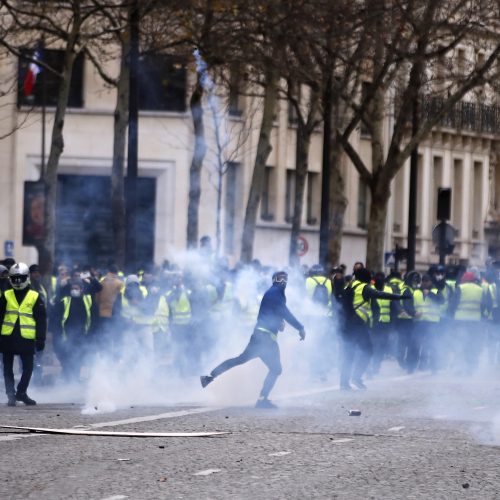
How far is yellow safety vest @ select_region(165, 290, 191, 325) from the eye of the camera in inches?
998

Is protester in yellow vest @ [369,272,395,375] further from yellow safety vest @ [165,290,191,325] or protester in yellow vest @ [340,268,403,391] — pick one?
protester in yellow vest @ [340,268,403,391]

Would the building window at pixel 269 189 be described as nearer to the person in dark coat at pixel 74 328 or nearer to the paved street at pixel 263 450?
the person in dark coat at pixel 74 328

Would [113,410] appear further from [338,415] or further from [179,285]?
[179,285]

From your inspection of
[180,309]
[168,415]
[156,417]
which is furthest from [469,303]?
[156,417]

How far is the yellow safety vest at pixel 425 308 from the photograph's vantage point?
28312 mm

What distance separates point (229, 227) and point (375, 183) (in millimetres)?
9210

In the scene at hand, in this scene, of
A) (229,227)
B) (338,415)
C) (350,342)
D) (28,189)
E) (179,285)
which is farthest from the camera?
(229,227)

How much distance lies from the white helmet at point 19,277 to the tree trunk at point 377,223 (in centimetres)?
1994

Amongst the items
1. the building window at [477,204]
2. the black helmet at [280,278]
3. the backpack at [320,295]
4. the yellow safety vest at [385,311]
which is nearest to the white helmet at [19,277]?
the black helmet at [280,278]

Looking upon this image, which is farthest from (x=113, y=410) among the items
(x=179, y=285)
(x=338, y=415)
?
(x=179, y=285)

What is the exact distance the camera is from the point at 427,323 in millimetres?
28750

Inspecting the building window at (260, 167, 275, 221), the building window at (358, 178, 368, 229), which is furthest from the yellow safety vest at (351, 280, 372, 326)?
the building window at (358, 178, 368, 229)

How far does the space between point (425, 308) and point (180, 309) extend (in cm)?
494

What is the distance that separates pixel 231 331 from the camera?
25.4m
